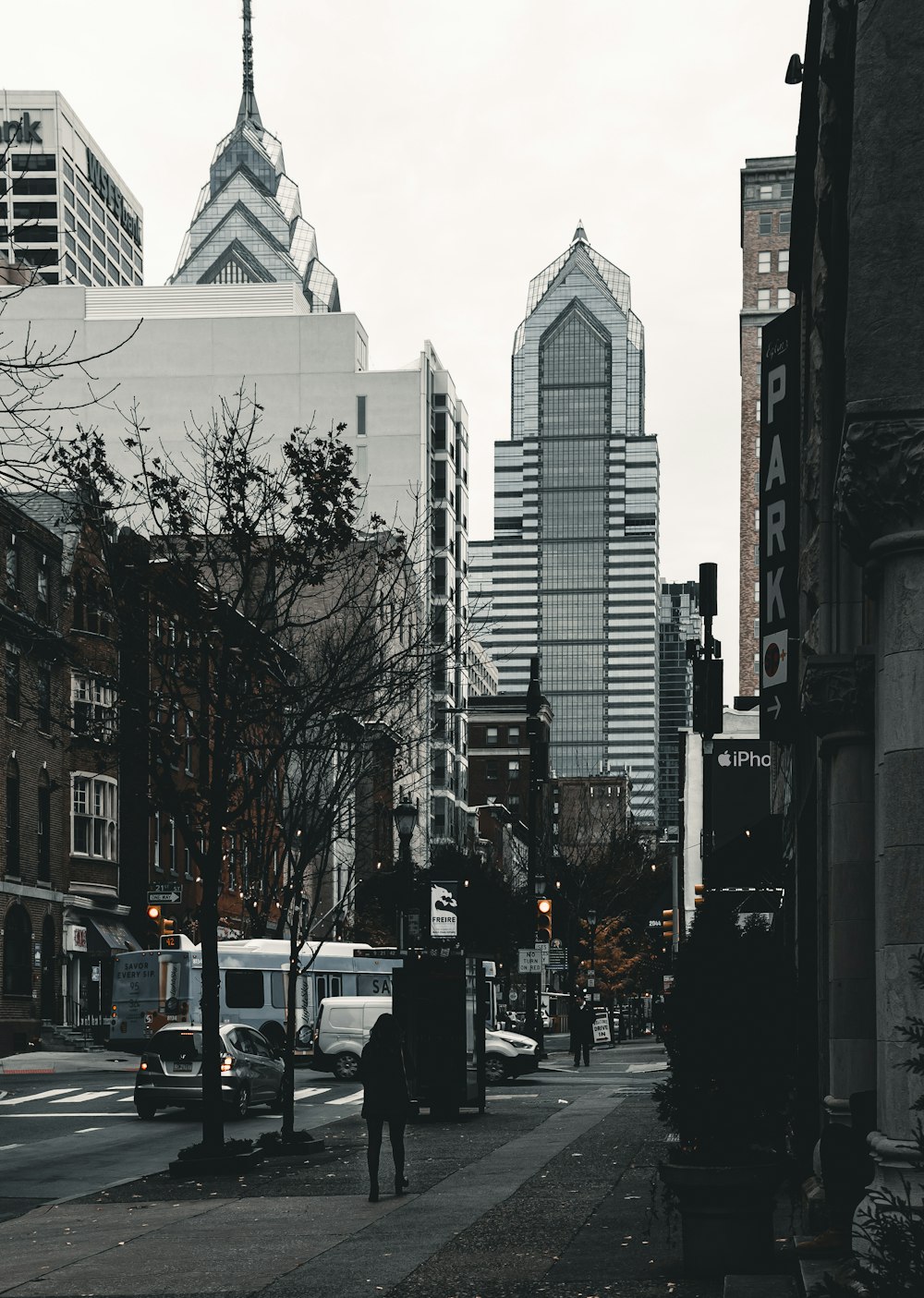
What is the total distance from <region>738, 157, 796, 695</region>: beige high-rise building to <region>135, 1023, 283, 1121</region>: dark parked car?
88346 millimetres

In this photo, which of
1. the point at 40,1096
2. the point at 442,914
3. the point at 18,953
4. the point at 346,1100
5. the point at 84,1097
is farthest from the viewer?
the point at 18,953

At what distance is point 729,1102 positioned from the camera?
1245cm

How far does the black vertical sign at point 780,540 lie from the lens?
19625mm

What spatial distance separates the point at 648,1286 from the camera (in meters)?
12.1

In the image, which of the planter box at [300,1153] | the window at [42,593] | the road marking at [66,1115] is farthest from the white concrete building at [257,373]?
the planter box at [300,1153]

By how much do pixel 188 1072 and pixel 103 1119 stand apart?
217 centimetres

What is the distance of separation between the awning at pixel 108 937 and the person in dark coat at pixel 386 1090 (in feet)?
133

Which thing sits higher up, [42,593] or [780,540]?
[42,593]

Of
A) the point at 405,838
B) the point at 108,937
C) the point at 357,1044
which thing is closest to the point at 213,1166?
the point at 405,838

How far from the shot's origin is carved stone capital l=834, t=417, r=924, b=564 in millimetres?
9484

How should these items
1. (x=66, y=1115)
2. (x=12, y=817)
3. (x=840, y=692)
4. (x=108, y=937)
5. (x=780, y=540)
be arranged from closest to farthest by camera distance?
(x=840, y=692), (x=780, y=540), (x=66, y=1115), (x=12, y=817), (x=108, y=937)

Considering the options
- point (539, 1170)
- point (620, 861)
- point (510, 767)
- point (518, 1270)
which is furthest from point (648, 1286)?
point (510, 767)

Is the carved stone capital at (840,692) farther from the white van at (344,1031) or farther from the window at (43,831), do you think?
the window at (43,831)

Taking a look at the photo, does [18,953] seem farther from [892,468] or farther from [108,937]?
[892,468]
